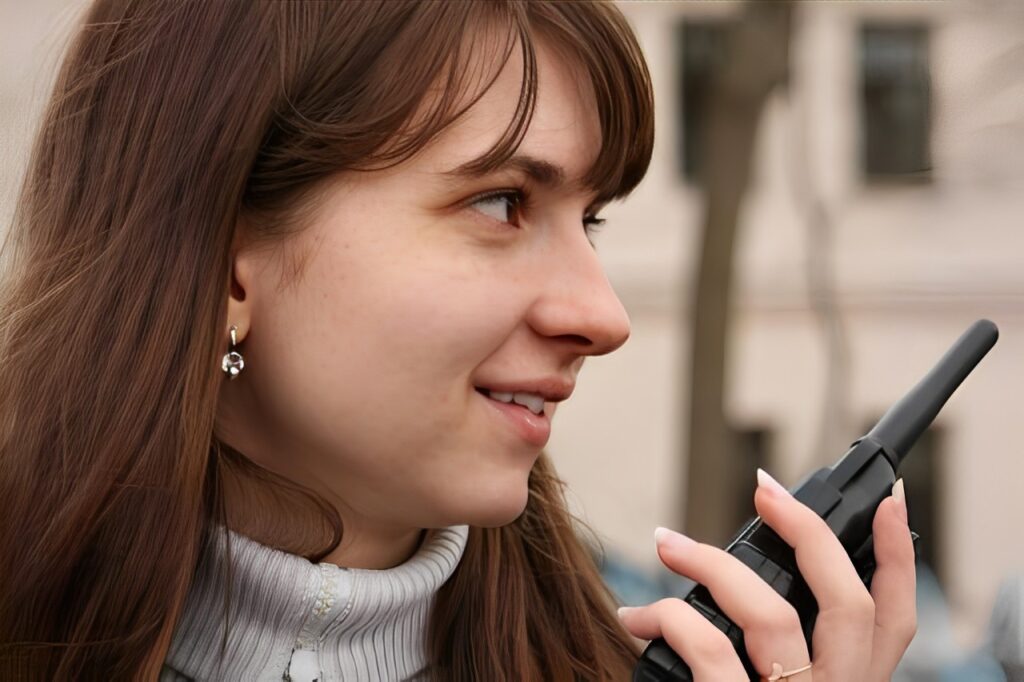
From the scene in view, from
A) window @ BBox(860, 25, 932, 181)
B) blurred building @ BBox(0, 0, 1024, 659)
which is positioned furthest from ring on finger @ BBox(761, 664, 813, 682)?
window @ BBox(860, 25, 932, 181)

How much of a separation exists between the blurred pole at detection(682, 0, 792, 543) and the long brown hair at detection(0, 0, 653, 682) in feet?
14.3

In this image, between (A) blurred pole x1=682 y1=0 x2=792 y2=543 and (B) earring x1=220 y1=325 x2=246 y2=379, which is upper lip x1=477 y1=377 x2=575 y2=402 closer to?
(B) earring x1=220 y1=325 x2=246 y2=379

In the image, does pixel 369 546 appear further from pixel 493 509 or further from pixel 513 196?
pixel 513 196

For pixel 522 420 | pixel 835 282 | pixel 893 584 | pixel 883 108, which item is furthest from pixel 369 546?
pixel 883 108

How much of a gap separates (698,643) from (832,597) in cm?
16

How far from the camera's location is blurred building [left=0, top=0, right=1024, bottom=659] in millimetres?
4176

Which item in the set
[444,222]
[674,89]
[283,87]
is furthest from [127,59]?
[674,89]

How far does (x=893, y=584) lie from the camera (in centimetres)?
160

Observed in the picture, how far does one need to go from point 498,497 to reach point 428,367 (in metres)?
0.16

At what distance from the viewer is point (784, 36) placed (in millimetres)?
6047

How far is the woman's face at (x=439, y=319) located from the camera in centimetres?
156

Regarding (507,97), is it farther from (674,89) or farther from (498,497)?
(674,89)

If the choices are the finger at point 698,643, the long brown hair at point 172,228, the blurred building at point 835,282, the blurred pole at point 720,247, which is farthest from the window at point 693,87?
the finger at point 698,643

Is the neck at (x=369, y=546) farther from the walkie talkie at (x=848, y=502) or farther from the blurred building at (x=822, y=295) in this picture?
the blurred building at (x=822, y=295)
